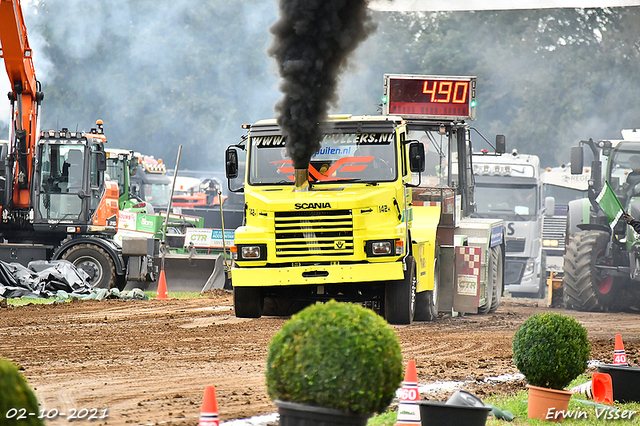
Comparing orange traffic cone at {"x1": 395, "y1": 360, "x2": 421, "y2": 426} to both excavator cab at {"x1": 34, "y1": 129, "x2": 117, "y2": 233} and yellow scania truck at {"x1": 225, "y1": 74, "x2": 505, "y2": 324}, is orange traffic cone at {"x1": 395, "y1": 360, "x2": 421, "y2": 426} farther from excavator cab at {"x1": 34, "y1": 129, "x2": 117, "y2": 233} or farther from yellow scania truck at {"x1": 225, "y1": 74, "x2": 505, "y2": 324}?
excavator cab at {"x1": 34, "y1": 129, "x2": 117, "y2": 233}

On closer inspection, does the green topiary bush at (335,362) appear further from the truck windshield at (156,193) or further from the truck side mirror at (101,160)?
the truck windshield at (156,193)

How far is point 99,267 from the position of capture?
18.0 metres

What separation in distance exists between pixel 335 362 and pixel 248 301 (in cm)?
717

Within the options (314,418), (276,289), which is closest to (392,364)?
(314,418)

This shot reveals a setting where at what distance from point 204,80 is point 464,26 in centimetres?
1748

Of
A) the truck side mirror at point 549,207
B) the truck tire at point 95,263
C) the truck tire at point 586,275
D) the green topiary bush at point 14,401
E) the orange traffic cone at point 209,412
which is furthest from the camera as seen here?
the truck side mirror at point 549,207

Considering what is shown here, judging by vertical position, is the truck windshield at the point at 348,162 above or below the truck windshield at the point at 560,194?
below

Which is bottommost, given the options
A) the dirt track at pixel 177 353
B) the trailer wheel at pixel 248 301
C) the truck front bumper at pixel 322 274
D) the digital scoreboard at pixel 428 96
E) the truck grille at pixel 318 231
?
the dirt track at pixel 177 353

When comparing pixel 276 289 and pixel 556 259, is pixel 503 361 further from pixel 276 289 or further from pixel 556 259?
pixel 556 259

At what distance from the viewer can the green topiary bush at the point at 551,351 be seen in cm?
655

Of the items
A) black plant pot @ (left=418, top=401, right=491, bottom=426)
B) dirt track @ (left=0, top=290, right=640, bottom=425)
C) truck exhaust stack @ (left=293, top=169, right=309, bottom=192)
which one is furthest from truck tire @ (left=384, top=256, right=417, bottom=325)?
black plant pot @ (left=418, top=401, right=491, bottom=426)

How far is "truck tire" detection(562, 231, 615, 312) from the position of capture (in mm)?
16156

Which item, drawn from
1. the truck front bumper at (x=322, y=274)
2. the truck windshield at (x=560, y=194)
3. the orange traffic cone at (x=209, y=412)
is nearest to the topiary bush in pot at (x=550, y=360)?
the orange traffic cone at (x=209, y=412)

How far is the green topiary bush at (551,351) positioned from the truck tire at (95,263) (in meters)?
12.6
